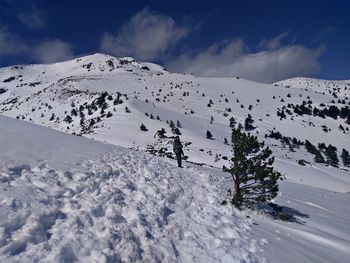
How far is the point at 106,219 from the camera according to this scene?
944 cm

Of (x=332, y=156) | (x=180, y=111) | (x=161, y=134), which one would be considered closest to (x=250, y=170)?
(x=161, y=134)

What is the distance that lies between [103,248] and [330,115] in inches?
3566

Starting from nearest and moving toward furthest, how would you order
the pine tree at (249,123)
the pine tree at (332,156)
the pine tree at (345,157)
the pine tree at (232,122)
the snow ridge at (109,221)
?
the snow ridge at (109,221), the pine tree at (332,156), the pine tree at (345,157), the pine tree at (249,123), the pine tree at (232,122)

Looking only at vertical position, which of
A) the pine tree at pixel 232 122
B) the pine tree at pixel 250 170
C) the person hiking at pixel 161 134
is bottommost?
the pine tree at pixel 250 170

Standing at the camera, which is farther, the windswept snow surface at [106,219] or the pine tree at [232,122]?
the pine tree at [232,122]

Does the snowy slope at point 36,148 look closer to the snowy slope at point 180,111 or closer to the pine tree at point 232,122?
the snowy slope at point 180,111

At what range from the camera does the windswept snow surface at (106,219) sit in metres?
7.66

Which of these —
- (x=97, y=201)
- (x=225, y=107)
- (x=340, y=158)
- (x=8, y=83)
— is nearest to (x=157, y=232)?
(x=97, y=201)

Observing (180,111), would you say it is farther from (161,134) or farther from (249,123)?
(161,134)

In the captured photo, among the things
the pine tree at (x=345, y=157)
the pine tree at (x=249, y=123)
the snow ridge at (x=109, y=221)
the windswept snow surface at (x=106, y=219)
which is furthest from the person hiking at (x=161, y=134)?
Result: the snow ridge at (x=109, y=221)

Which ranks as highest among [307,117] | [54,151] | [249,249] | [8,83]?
[8,83]

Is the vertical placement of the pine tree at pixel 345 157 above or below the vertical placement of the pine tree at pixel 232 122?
below

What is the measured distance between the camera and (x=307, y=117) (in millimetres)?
87375

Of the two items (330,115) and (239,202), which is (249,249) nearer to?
(239,202)
